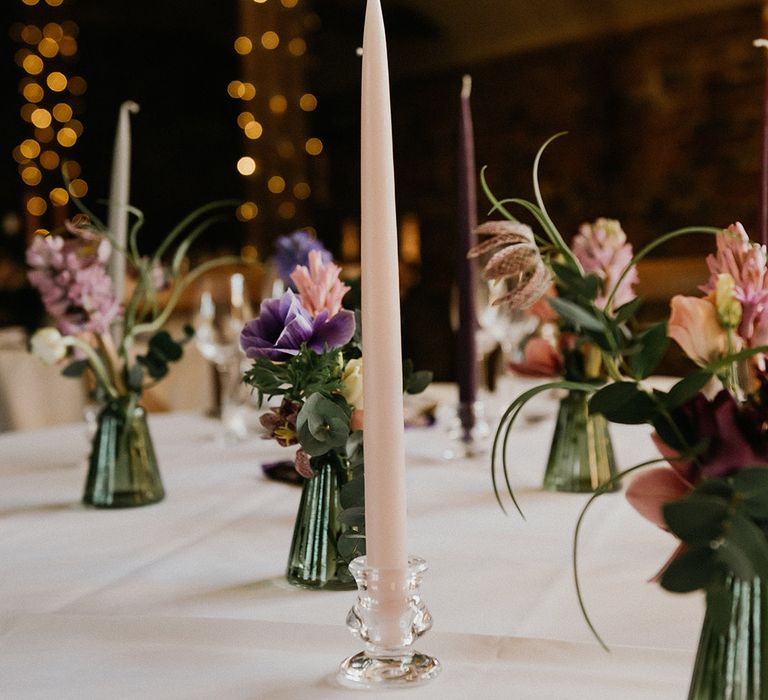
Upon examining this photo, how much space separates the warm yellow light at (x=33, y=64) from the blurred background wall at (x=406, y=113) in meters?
0.02

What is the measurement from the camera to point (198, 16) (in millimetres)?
6609

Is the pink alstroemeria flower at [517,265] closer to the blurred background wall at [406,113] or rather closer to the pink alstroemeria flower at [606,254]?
the pink alstroemeria flower at [606,254]

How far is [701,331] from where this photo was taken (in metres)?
0.48

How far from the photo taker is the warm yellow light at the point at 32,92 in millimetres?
5918

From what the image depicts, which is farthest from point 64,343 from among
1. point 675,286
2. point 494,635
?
point 675,286

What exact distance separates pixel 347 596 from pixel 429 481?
428 millimetres

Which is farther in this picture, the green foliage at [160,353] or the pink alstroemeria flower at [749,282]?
the green foliage at [160,353]

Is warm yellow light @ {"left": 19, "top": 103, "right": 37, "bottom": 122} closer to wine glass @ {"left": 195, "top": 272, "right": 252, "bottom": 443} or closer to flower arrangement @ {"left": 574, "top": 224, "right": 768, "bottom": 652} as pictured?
wine glass @ {"left": 195, "top": 272, "right": 252, "bottom": 443}

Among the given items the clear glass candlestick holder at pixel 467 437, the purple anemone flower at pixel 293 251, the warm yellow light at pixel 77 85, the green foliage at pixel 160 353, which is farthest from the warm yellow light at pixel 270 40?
the green foliage at pixel 160 353

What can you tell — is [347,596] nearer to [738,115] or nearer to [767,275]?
[767,275]

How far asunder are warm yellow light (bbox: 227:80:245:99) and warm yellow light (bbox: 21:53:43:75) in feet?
4.01

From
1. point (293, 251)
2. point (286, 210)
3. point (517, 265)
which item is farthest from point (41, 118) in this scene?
point (517, 265)

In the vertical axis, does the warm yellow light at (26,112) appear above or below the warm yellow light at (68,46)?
below

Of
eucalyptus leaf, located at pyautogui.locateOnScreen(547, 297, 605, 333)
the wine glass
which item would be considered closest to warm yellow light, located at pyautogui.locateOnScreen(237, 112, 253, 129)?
the wine glass
